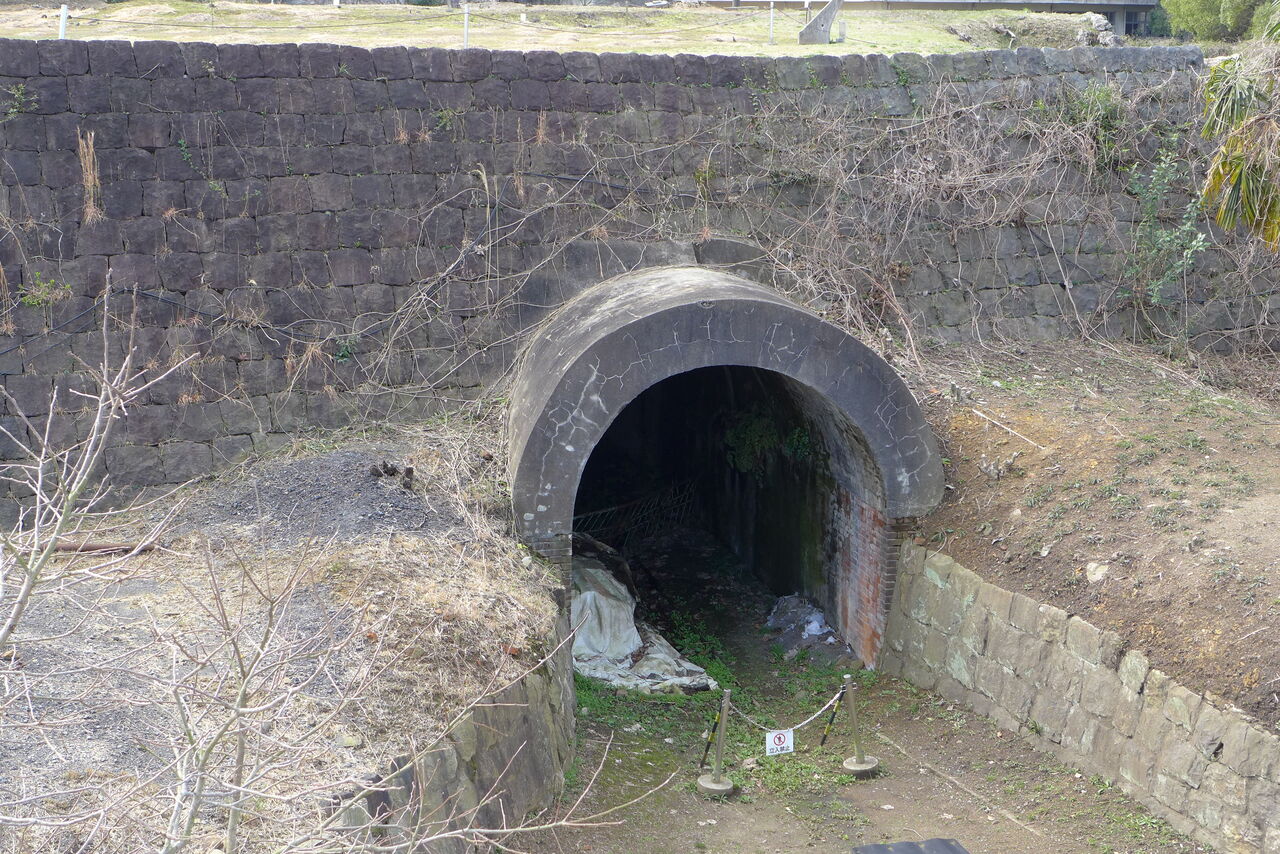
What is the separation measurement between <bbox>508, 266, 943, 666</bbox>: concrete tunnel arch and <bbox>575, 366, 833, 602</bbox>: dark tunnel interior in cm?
79

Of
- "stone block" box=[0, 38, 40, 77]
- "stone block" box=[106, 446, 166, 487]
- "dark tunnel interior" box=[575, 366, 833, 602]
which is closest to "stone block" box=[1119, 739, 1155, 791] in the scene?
"dark tunnel interior" box=[575, 366, 833, 602]

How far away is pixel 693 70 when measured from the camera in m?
10.9

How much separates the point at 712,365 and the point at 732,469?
4.65m

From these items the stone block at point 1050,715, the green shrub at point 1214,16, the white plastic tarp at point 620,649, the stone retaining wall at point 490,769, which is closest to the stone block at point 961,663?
the stone block at point 1050,715

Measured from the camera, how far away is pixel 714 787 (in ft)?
24.8

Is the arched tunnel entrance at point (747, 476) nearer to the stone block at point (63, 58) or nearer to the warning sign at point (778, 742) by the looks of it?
the warning sign at point (778, 742)

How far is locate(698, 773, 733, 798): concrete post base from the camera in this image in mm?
7562

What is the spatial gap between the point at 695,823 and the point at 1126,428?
482 centimetres

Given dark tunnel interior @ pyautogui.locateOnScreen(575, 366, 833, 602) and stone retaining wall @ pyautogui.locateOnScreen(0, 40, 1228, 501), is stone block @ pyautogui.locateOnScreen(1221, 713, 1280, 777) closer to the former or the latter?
dark tunnel interior @ pyautogui.locateOnScreen(575, 366, 833, 602)

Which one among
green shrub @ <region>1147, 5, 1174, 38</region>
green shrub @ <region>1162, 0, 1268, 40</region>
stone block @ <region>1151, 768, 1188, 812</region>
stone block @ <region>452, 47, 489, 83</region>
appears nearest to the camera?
stone block @ <region>1151, 768, 1188, 812</region>

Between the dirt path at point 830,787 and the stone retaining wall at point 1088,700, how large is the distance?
0.16 metres

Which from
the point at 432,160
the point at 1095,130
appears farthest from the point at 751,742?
the point at 1095,130

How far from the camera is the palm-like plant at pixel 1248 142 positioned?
28.0ft

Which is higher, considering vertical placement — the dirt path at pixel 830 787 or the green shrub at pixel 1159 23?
the green shrub at pixel 1159 23
